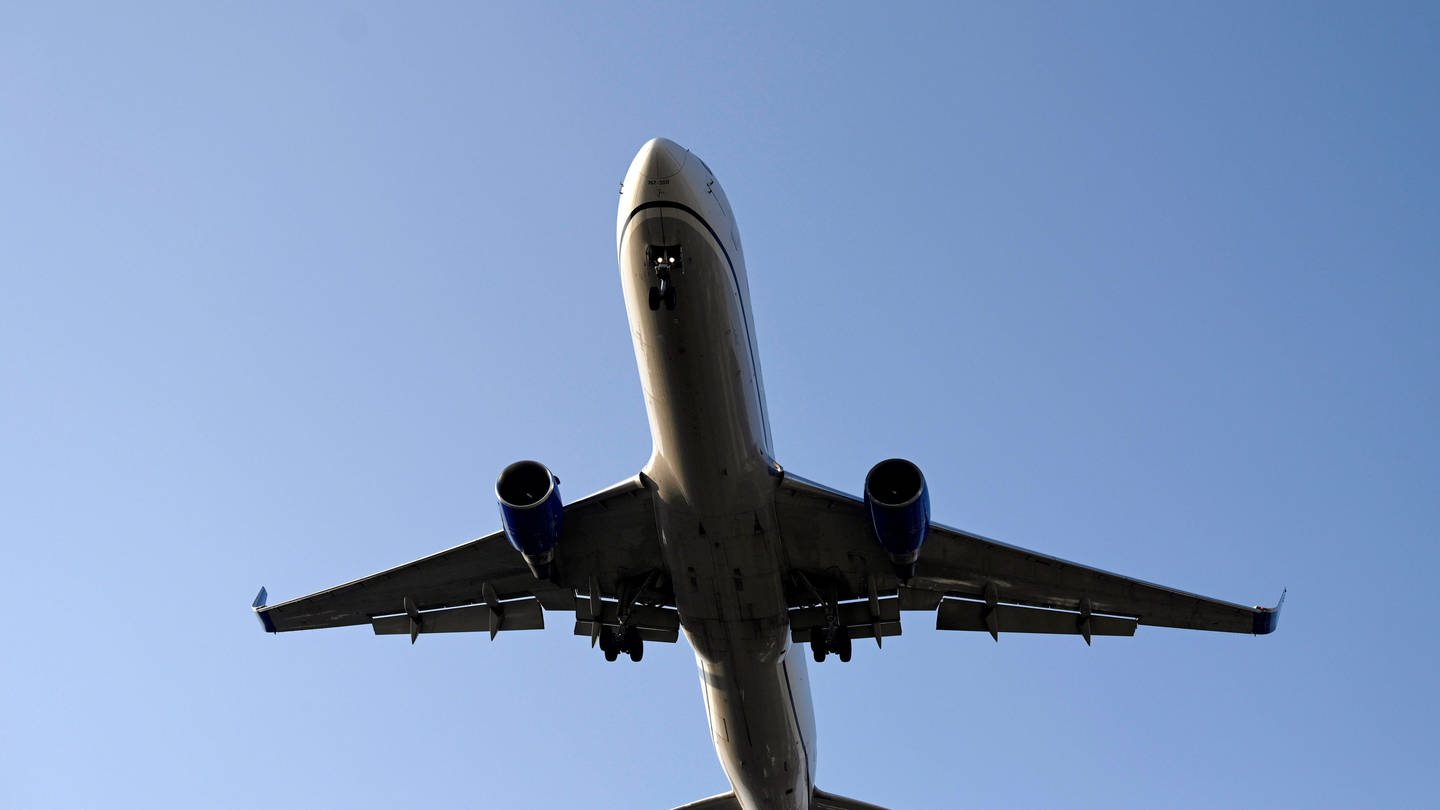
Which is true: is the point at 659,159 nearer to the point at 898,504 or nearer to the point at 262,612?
the point at 898,504

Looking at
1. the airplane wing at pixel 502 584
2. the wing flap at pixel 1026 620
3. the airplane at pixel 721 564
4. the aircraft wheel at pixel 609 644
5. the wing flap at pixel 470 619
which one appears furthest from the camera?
the wing flap at pixel 470 619

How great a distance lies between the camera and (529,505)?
68.8ft

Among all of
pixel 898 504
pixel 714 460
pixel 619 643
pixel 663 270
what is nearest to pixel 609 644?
pixel 619 643

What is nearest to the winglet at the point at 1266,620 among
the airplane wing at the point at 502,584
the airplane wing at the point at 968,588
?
the airplane wing at the point at 968,588

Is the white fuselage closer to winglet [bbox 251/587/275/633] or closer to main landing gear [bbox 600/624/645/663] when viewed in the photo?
main landing gear [bbox 600/624/645/663]

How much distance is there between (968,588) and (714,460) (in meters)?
6.71

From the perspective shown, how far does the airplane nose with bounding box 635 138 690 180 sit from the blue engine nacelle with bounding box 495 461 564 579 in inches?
212

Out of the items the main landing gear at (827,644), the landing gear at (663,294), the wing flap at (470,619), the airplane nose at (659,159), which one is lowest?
the main landing gear at (827,644)

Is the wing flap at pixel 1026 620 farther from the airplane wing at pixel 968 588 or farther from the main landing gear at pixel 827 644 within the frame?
the main landing gear at pixel 827 644

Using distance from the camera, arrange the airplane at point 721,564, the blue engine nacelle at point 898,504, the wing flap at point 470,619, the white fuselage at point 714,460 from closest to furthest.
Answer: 1. the white fuselage at point 714,460
2. the airplane at point 721,564
3. the blue engine nacelle at point 898,504
4. the wing flap at point 470,619

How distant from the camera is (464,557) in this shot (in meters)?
24.3

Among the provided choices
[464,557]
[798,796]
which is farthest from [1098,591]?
[464,557]

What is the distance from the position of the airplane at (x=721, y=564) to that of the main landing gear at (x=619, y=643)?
4cm

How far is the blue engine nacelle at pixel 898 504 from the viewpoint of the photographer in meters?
20.7
